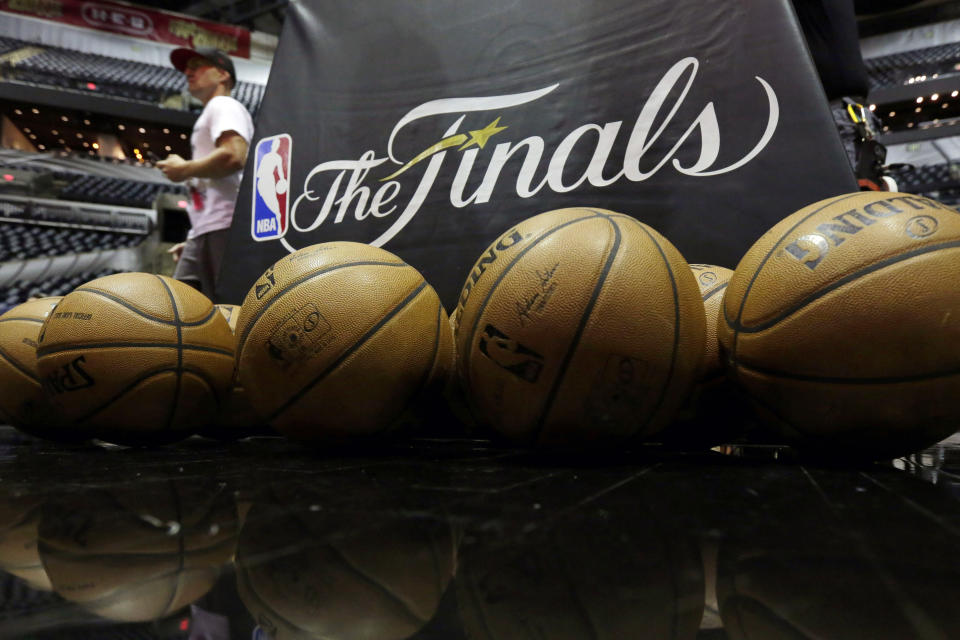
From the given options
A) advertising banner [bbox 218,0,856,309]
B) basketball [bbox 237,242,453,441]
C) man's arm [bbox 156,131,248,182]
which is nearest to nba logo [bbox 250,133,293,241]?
advertising banner [bbox 218,0,856,309]

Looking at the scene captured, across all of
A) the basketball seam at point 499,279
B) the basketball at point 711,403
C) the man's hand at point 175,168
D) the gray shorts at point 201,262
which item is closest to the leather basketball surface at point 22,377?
the basketball seam at point 499,279

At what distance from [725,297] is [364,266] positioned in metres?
0.73

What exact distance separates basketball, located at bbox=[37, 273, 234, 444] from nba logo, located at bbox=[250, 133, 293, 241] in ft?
3.35

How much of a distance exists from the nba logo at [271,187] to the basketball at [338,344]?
4.09ft

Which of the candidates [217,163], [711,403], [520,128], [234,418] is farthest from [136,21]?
[711,403]

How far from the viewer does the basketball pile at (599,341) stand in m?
1.20

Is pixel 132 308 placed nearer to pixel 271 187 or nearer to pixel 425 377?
pixel 425 377

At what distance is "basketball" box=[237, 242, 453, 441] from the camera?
1.40 metres

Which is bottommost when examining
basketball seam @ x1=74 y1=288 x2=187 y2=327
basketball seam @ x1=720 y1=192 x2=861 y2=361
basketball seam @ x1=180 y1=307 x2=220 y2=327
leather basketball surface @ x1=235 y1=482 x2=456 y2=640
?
basketball seam @ x1=180 y1=307 x2=220 y2=327

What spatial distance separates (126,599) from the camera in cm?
59

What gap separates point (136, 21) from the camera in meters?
13.1

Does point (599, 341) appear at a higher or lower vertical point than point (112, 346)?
higher

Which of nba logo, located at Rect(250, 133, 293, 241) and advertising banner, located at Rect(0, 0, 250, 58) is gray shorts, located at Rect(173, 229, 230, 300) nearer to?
nba logo, located at Rect(250, 133, 293, 241)
